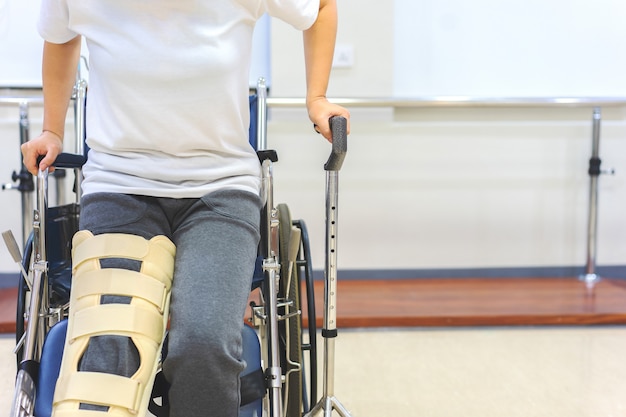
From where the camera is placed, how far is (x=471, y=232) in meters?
2.98

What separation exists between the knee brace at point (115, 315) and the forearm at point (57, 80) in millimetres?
319

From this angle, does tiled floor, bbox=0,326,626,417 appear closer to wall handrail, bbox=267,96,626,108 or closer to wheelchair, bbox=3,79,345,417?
wheelchair, bbox=3,79,345,417

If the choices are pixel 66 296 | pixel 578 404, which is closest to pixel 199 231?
pixel 66 296

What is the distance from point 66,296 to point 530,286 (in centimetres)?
209

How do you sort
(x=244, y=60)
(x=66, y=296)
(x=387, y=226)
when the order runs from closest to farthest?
(x=244, y=60) < (x=66, y=296) < (x=387, y=226)

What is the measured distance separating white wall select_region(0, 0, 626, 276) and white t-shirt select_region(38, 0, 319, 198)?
1.73m

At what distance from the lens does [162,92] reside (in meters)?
1.06

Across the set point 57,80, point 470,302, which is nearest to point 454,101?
point 470,302

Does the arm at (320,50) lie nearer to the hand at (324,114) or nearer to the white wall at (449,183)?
the hand at (324,114)

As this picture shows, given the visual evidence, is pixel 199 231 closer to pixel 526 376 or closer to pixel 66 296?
pixel 66 296

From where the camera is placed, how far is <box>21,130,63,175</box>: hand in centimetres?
115

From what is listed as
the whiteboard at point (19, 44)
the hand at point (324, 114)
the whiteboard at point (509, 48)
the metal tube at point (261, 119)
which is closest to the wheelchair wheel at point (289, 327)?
the metal tube at point (261, 119)

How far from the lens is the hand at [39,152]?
1147 mm

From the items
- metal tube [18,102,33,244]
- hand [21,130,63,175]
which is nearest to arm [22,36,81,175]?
hand [21,130,63,175]
